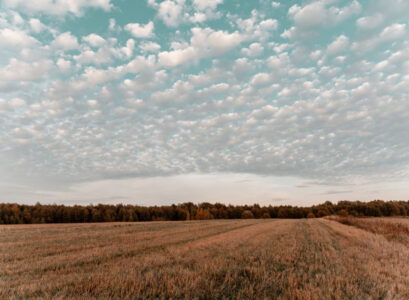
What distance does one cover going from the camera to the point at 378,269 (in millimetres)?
8414

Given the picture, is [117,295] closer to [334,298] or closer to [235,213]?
[334,298]

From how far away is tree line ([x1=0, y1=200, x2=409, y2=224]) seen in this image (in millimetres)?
79238

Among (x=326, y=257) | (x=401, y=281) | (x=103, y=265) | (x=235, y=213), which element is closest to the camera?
(x=401, y=281)

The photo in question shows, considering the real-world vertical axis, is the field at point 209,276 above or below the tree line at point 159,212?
above

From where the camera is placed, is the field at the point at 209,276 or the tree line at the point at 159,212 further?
the tree line at the point at 159,212

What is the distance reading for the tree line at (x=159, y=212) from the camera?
260 ft

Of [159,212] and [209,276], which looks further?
[159,212]

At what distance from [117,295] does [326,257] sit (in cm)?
879

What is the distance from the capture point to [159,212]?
3952 inches

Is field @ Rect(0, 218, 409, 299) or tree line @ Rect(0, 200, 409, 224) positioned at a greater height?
field @ Rect(0, 218, 409, 299)

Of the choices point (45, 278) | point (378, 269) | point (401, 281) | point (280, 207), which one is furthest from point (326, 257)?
point (280, 207)

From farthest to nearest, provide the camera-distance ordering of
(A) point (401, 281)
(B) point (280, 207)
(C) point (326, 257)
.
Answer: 1. (B) point (280, 207)
2. (C) point (326, 257)
3. (A) point (401, 281)

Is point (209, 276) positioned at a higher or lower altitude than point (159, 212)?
higher

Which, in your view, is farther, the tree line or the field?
the tree line
